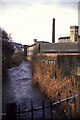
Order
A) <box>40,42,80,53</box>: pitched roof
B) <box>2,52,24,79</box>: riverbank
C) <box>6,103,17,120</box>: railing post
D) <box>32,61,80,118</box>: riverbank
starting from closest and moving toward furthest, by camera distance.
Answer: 1. <box>6,103,17,120</box>: railing post
2. <box>32,61,80,118</box>: riverbank
3. <box>2,52,24,79</box>: riverbank
4. <box>40,42,80,53</box>: pitched roof

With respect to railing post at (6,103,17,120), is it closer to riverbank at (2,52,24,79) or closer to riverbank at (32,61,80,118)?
riverbank at (32,61,80,118)

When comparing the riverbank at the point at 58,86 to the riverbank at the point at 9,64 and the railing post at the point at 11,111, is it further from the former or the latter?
the riverbank at the point at 9,64

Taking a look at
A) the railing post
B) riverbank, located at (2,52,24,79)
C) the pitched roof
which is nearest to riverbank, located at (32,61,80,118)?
the railing post

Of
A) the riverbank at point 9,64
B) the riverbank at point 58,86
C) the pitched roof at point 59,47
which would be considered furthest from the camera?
the pitched roof at point 59,47

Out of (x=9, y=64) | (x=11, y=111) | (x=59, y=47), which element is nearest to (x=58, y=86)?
(x=11, y=111)

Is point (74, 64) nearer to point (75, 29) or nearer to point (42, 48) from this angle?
point (42, 48)

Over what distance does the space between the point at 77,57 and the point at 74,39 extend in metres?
32.7

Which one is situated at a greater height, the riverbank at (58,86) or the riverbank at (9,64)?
the riverbank at (9,64)

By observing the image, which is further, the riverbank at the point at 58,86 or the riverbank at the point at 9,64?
the riverbank at the point at 9,64

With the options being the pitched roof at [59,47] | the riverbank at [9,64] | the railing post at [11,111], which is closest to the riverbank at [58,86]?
the railing post at [11,111]

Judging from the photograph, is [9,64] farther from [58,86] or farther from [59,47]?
[58,86]

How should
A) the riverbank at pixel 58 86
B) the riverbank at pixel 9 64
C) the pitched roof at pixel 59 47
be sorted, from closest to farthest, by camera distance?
1. the riverbank at pixel 58 86
2. the riverbank at pixel 9 64
3. the pitched roof at pixel 59 47

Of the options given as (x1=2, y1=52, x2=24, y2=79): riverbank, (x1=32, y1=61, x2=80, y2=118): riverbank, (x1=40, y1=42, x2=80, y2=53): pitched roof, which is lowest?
(x1=32, y1=61, x2=80, y2=118): riverbank

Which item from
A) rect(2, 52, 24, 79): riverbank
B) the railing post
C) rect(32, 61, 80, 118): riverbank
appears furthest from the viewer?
rect(2, 52, 24, 79): riverbank
